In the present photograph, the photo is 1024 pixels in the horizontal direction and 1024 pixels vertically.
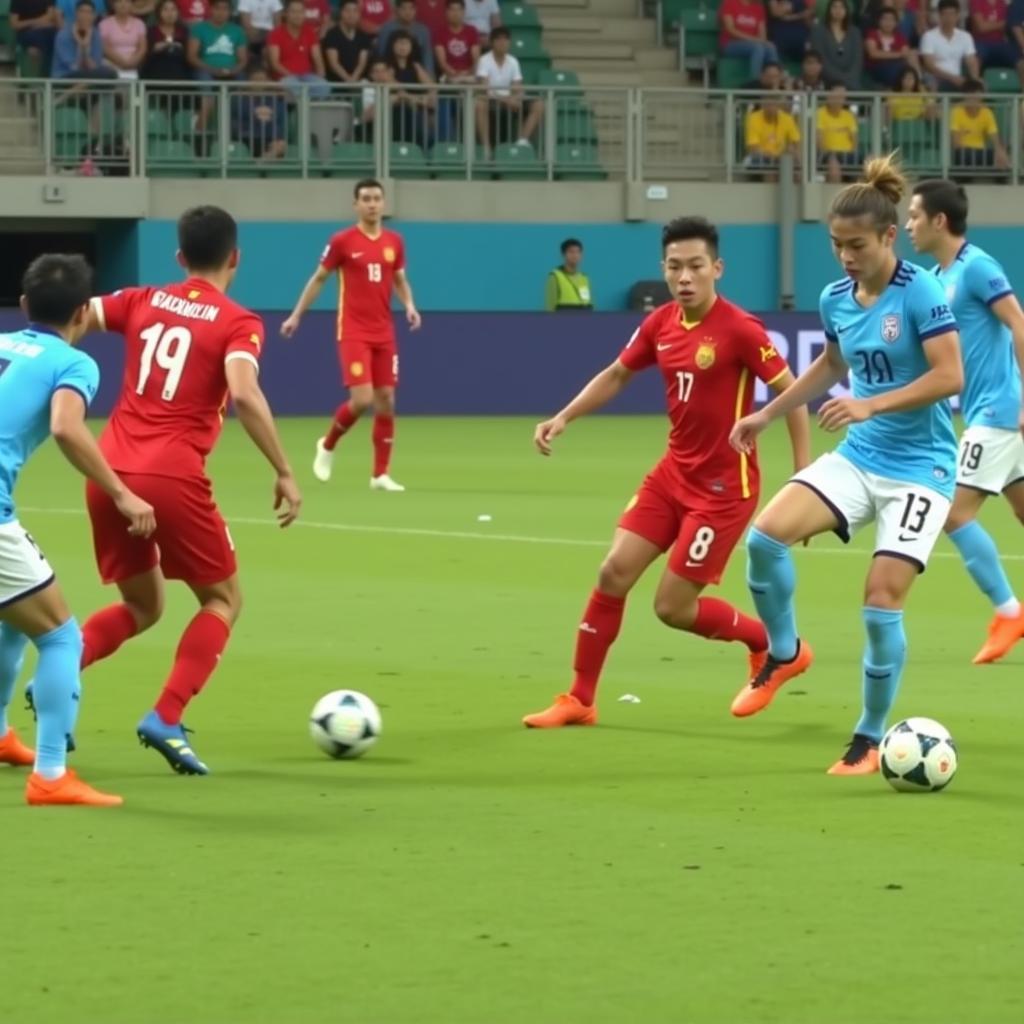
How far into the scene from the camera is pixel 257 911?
6176 mm

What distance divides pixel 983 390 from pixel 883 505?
3167 millimetres

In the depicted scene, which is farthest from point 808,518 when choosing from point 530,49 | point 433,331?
point 530,49

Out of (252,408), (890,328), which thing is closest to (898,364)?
(890,328)

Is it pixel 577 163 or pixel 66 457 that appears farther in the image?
pixel 577 163

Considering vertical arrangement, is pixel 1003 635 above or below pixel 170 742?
below

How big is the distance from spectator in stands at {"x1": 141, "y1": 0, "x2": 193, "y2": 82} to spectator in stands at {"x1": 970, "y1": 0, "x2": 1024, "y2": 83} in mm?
11474

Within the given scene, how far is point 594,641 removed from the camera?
9461mm

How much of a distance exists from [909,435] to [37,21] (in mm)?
23453

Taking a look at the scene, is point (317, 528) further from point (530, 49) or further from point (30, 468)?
point (530, 49)

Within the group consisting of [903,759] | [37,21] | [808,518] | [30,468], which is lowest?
[30,468]

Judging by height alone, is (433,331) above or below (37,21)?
below

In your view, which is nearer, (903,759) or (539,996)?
(539,996)

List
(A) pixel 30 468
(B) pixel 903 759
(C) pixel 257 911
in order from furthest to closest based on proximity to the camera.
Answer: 1. (A) pixel 30 468
2. (B) pixel 903 759
3. (C) pixel 257 911

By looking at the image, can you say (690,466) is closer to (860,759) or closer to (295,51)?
(860,759)
